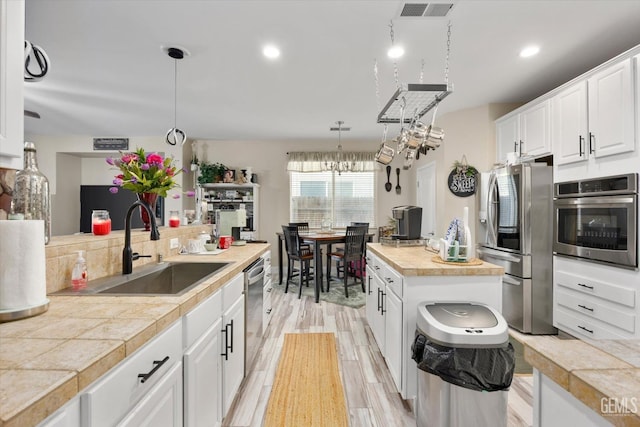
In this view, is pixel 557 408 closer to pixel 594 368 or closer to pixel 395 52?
pixel 594 368

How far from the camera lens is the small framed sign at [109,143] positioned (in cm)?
586

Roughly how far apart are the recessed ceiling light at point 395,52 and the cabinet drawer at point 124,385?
2727 millimetres

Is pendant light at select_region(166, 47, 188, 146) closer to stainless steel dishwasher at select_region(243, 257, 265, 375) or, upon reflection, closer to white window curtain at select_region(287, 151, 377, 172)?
stainless steel dishwasher at select_region(243, 257, 265, 375)

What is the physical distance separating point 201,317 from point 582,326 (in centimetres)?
306

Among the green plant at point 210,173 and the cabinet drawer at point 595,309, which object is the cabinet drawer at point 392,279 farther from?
the green plant at point 210,173

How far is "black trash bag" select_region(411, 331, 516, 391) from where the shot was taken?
1419 mm

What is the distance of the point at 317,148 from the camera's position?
6207 millimetres

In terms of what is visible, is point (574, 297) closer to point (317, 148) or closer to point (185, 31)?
point (185, 31)

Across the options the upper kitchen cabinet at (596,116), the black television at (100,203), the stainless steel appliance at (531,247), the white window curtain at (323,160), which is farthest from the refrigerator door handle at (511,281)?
the black television at (100,203)

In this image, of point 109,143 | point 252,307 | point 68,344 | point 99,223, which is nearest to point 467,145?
point 252,307

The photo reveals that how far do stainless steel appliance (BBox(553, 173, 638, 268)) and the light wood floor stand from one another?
1154mm

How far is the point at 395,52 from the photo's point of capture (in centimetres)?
275

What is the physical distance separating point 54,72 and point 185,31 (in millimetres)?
1828

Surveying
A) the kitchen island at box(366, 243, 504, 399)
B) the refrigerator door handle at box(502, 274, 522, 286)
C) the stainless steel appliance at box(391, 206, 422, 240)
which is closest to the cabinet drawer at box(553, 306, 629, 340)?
the refrigerator door handle at box(502, 274, 522, 286)
